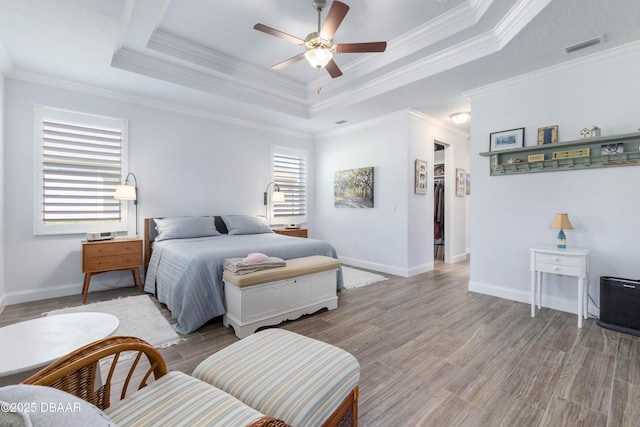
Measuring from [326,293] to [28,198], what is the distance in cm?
380

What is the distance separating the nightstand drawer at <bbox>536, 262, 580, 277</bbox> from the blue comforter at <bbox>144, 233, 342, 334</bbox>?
2521mm

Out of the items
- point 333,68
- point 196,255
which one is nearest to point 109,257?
point 196,255

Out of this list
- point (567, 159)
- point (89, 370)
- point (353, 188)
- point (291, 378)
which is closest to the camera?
point (89, 370)

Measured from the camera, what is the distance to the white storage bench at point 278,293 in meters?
2.60

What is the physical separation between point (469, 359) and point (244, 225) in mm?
3533

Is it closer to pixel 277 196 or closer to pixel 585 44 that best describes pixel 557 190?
pixel 585 44

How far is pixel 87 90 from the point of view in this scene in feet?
12.5

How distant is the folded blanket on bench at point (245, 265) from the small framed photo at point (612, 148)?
11.5ft

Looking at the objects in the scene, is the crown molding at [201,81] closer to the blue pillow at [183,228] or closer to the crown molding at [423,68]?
the crown molding at [423,68]

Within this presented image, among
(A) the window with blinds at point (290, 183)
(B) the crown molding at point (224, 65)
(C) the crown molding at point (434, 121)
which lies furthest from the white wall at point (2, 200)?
(C) the crown molding at point (434, 121)

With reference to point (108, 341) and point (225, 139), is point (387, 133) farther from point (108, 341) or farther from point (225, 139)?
point (108, 341)

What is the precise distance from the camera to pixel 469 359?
2.22m

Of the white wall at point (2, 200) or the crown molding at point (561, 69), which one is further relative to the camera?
the white wall at point (2, 200)

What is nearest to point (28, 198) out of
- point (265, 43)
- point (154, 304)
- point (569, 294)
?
point (154, 304)
